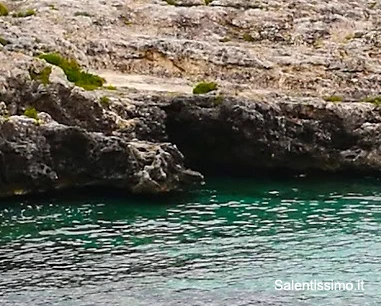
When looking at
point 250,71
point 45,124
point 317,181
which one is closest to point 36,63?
point 45,124

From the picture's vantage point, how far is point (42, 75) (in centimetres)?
4419

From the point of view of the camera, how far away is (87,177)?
41094 mm

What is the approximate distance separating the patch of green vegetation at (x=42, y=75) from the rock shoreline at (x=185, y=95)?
13 centimetres

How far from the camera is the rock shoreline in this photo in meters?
40.4

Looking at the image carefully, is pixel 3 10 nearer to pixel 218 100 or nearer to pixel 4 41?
pixel 4 41

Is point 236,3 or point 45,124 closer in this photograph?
point 45,124

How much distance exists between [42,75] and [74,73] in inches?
192

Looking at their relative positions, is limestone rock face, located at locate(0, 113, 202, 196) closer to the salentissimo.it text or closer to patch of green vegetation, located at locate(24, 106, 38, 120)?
patch of green vegetation, located at locate(24, 106, 38, 120)

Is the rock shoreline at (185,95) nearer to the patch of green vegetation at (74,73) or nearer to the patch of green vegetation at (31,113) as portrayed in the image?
the patch of green vegetation at (31,113)

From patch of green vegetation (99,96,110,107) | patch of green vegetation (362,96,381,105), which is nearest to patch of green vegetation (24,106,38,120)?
patch of green vegetation (99,96,110,107)

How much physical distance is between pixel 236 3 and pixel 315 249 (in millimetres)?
31561

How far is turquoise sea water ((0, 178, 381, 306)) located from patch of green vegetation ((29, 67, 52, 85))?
6819 mm

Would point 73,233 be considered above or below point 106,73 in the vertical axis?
below

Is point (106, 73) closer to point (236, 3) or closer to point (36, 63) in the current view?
point (36, 63)
